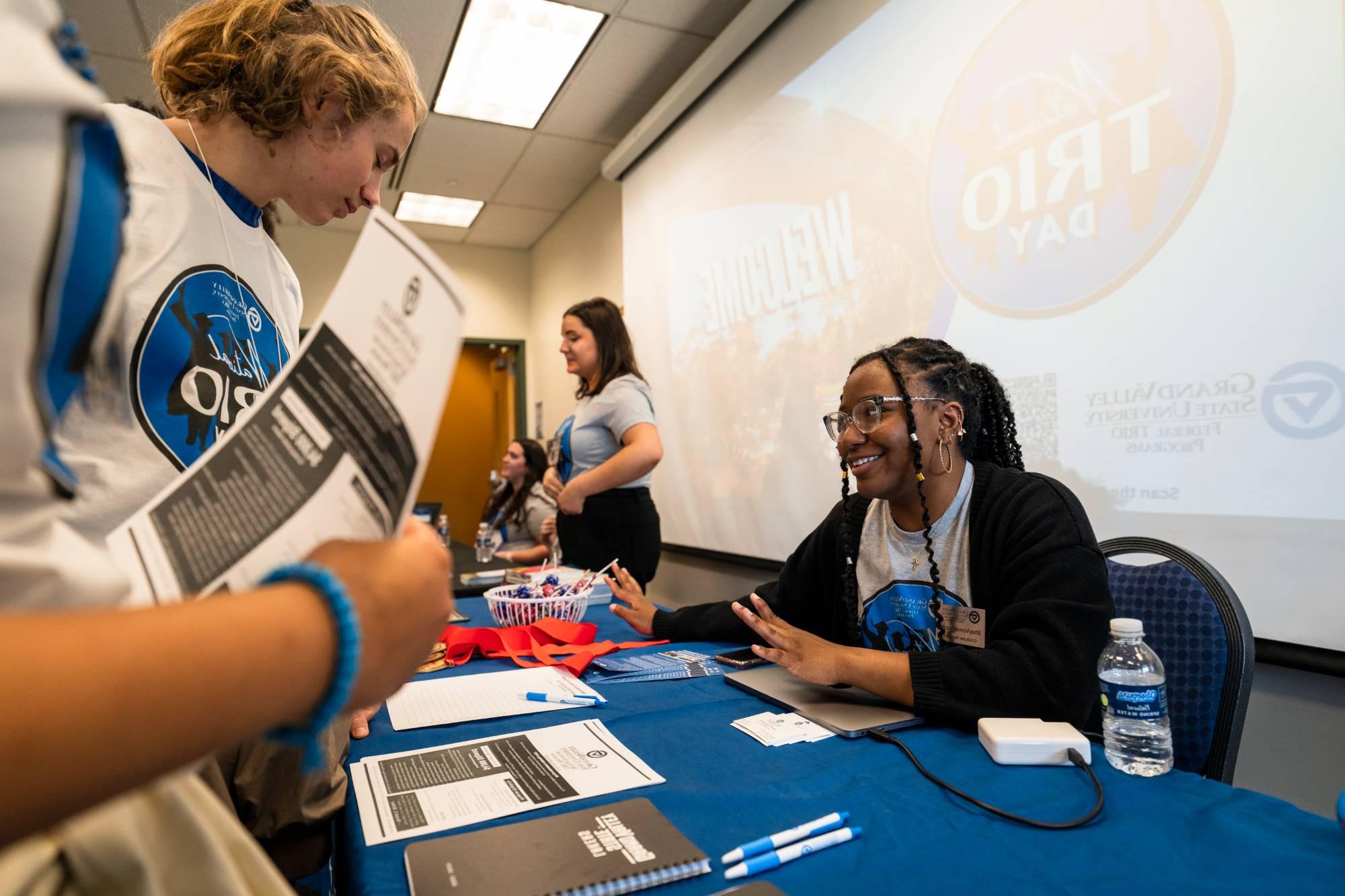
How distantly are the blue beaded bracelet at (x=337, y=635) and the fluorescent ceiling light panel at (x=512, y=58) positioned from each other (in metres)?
3.29

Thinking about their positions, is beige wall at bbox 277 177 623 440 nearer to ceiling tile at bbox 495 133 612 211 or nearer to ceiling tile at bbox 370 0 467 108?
ceiling tile at bbox 495 133 612 211

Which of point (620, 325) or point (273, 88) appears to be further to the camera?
point (620, 325)

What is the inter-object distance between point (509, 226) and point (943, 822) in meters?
5.71

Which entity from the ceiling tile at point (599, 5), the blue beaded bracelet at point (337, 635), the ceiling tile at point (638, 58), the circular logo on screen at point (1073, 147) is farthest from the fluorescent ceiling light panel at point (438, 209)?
the blue beaded bracelet at point (337, 635)

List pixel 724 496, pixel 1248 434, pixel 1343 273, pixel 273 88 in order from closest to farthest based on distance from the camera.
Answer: pixel 273 88 → pixel 1343 273 → pixel 1248 434 → pixel 724 496

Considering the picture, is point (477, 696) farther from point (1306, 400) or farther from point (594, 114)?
point (594, 114)

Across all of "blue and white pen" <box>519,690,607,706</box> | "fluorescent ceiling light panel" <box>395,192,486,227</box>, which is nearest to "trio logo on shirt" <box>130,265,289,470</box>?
"blue and white pen" <box>519,690,607,706</box>

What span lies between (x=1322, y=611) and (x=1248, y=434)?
0.36 metres

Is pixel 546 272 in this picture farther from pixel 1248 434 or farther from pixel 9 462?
pixel 9 462

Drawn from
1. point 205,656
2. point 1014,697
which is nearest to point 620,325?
point 1014,697

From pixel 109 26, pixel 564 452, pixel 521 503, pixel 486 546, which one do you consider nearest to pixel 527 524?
pixel 521 503

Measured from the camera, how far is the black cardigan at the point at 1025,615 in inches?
38.5

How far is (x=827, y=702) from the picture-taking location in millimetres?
1059

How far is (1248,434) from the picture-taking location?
1495 millimetres
